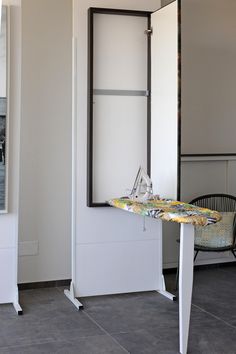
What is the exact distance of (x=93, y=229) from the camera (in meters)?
4.29

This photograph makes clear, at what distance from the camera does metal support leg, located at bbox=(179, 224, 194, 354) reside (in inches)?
125

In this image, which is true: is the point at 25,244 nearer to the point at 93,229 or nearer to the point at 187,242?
the point at 93,229

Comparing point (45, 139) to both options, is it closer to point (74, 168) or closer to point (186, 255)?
point (74, 168)

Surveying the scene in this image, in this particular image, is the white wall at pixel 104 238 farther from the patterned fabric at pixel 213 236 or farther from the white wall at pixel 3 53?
the white wall at pixel 3 53

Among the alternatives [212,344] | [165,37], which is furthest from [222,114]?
[212,344]

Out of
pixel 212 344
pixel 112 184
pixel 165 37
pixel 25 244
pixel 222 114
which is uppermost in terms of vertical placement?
pixel 165 37

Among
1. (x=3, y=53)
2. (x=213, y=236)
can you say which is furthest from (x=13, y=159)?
(x=213, y=236)

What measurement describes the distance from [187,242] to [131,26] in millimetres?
1944

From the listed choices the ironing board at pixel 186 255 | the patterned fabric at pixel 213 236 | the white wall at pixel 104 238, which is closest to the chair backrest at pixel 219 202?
the patterned fabric at pixel 213 236

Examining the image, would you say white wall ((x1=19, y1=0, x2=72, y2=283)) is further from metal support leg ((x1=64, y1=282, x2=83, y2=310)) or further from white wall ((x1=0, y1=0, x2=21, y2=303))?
white wall ((x1=0, y1=0, x2=21, y2=303))

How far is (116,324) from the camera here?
369 cm

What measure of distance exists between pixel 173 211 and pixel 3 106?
1.49 metres

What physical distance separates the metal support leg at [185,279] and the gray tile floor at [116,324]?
0.15m

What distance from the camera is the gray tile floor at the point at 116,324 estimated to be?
3.30m
